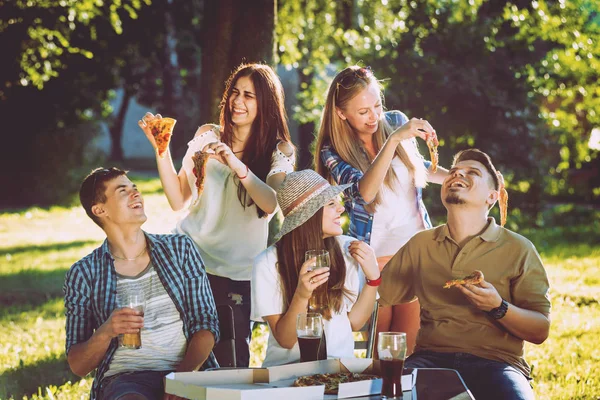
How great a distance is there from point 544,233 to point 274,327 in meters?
11.7

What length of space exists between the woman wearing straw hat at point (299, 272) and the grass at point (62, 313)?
250cm

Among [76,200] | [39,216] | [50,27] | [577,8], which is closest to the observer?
[50,27]

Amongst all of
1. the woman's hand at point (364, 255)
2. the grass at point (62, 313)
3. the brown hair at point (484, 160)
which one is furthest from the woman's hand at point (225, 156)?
the grass at point (62, 313)

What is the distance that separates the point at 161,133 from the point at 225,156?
1.63 ft

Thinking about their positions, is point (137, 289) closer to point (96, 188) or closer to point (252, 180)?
point (96, 188)

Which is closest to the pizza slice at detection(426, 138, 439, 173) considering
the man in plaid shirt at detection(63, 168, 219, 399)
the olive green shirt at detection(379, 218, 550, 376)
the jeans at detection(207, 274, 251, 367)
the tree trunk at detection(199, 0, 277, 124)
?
the olive green shirt at detection(379, 218, 550, 376)

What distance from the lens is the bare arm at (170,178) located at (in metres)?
4.99

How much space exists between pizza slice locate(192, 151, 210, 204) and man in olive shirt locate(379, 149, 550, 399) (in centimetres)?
118

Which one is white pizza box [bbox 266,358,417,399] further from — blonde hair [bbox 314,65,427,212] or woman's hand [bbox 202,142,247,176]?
blonde hair [bbox 314,65,427,212]

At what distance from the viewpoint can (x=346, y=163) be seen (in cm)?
504

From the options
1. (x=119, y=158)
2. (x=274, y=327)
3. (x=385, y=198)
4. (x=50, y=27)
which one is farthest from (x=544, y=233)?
(x=119, y=158)

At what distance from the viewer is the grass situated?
657 cm

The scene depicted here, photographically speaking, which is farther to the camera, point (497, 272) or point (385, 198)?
point (385, 198)

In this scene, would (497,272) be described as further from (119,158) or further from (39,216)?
(119,158)
